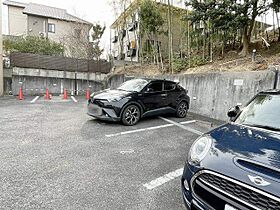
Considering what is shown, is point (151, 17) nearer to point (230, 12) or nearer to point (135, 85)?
point (230, 12)

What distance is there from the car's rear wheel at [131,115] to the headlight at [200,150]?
12.1 feet

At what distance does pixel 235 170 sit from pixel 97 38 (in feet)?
70.9

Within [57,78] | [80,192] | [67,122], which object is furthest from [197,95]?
[57,78]

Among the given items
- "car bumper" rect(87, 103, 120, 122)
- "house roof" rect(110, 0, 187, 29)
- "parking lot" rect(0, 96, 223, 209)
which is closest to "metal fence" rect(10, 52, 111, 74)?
"house roof" rect(110, 0, 187, 29)

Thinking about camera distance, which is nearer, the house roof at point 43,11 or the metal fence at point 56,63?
the metal fence at point 56,63

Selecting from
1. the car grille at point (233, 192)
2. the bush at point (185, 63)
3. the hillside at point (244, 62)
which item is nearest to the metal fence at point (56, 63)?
the bush at point (185, 63)

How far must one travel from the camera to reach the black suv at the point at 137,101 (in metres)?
5.78

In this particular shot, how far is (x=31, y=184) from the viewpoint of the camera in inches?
107

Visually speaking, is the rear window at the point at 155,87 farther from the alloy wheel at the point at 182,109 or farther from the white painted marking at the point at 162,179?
the white painted marking at the point at 162,179

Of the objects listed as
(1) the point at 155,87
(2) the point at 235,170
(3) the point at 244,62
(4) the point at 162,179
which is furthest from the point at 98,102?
(3) the point at 244,62

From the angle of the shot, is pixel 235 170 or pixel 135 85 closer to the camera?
pixel 235 170

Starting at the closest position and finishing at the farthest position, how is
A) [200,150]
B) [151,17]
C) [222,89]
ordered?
[200,150]
[222,89]
[151,17]

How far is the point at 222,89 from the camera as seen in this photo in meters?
7.17

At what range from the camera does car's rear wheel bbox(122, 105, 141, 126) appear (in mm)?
5867
